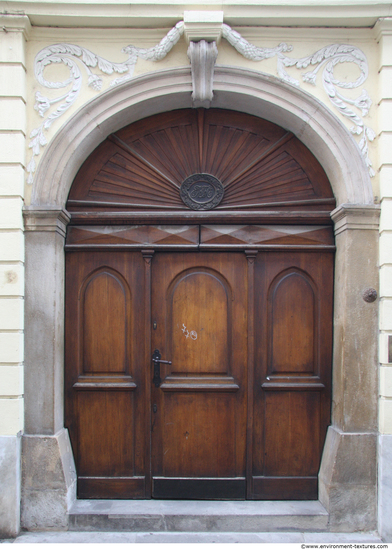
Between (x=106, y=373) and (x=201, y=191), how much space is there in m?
2.05

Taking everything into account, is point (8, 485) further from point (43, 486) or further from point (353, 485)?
point (353, 485)

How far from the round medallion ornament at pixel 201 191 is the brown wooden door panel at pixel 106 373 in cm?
77

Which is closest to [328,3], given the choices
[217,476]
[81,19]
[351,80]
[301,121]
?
[351,80]

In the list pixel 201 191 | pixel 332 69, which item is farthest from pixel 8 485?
pixel 332 69

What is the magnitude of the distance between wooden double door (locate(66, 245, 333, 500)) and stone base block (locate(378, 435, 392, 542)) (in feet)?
1.78

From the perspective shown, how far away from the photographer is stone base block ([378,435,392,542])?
11.8 feet

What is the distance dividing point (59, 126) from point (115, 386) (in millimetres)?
2543

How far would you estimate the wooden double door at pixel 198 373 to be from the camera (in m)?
3.98

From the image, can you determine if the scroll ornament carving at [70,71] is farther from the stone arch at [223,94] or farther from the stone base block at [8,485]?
the stone base block at [8,485]

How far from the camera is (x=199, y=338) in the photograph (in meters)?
4.03

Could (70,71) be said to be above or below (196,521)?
above

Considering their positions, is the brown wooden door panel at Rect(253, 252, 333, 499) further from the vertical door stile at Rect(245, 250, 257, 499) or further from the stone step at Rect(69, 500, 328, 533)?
the stone step at Rect(69, 500, 328, 533)

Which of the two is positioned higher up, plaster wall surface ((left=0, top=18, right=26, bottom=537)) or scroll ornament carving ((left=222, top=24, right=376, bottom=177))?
scroll ornament carving ((left=222, top=24, right=376, bottom=177))

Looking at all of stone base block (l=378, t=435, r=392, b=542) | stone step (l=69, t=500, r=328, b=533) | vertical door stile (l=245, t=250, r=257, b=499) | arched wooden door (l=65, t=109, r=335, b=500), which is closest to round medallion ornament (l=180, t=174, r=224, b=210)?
arched wooden door (l=65, t=109, r=335, b=500)
